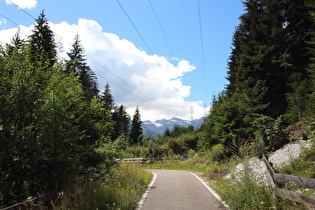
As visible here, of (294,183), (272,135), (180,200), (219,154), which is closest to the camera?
(294,183)

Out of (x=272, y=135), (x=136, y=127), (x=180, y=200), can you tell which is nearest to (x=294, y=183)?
(x=180, y=200)

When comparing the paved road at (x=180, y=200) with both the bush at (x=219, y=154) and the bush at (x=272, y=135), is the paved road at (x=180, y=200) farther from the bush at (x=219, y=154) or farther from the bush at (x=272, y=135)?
the bush at (x=219, y=154)

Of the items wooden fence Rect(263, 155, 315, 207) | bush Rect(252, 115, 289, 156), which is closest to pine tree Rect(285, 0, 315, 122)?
bush Rect(252, 115, 289, 156)

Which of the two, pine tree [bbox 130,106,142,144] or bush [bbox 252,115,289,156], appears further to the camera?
pine tree [bbox 130,106,142,144]

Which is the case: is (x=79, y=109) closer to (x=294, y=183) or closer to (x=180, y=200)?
(x=180, y=200)

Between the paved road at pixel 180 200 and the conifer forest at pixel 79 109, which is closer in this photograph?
the conifer forest at pixel 79 109

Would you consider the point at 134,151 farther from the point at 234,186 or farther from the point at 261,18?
the point at 234,186

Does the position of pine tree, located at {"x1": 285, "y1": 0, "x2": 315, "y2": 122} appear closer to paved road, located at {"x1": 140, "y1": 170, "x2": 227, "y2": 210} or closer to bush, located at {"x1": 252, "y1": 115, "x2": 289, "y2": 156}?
bush, located at {"x1": 252, "y1": 115, "x2": 289, "y2": 156}

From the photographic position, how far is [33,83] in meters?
5.14

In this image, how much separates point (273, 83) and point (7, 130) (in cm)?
2235

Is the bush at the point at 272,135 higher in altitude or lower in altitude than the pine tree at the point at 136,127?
lower

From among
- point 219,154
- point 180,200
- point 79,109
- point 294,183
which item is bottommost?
point 180,200

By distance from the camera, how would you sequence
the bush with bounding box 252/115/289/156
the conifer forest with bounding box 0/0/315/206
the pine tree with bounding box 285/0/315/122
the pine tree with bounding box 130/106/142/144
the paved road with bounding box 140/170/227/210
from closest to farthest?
the conifer forest with bounding box 0/0/315/206, the paved road with bounding box 140/170/227/210, the bush with bounding box 252/115/289/156, the pine tree with bounding box 285/0/315/122, the pine tree with bounding box 130/106/142/144

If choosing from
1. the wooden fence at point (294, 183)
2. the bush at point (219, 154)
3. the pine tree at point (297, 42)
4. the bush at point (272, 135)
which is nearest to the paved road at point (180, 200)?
the wooden fence at point (294, 183)
